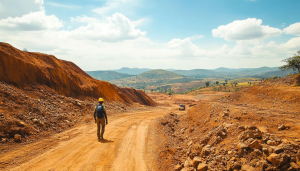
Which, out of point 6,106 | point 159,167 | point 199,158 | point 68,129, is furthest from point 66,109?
point 199,158

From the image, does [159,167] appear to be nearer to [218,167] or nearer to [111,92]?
[218,167]

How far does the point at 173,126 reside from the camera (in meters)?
14.5

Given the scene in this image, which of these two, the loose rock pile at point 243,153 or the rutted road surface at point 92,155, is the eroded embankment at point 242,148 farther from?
the rutted road surface at point 92,155

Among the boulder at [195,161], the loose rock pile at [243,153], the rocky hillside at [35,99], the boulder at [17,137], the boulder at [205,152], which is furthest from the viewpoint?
the rocky hillside at [35,99]

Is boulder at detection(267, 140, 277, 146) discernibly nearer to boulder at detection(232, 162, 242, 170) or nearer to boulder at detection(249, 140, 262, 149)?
boulder at detection(249, 140, 262, 149)

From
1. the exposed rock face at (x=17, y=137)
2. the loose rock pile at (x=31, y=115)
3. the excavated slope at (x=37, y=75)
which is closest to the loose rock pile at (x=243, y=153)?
the exposed rock face at (x=17, y=137)

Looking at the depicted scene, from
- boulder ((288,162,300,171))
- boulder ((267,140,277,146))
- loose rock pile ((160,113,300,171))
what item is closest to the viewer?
boulder ((288,162,300,171))

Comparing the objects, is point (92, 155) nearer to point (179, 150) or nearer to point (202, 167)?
point (179, 150)

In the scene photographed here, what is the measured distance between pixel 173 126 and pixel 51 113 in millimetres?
10788

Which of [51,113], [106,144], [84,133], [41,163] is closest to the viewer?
[41,163]

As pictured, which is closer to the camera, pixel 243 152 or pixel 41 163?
pixel 243 152

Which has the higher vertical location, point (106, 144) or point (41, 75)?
point (41, 75)

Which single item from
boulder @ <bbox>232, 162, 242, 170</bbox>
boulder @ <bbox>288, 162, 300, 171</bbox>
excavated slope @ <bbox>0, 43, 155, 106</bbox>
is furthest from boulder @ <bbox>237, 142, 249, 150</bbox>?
excavated slope @ <bbox>0, 43, 155, 106</bbox>

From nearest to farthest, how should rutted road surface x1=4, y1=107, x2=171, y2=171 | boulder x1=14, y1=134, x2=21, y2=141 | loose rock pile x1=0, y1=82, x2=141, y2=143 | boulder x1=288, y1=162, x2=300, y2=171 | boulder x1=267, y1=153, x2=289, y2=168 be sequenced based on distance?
boulder x1=288, y1=162, x2=300, y2=171, boulder x1=267, y1=153, x2=289, y2=168, rutted road surface x1=4, y1=107, x2=171, y2=171, boulder x1=14, y1=134, x2=21, y2=141, loose rock pile x1=0, y1=82, x2=141, y2=143
